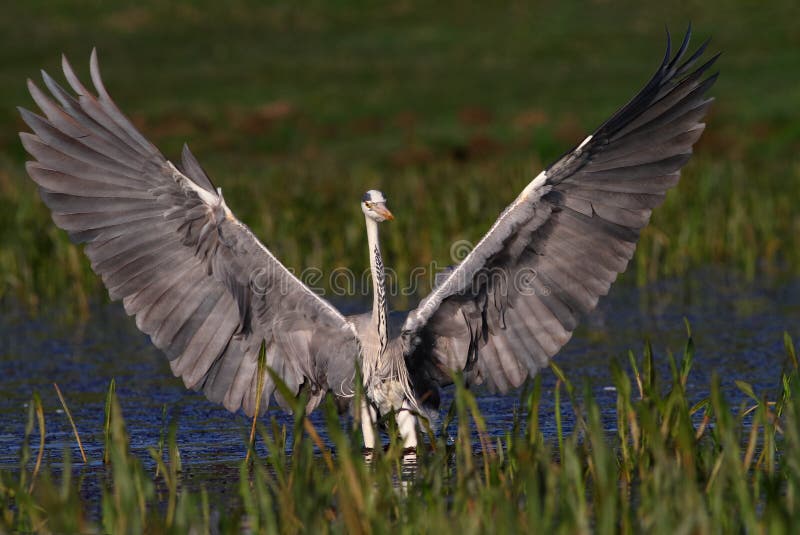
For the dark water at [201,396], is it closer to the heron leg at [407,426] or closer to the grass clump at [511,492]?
the heron leg at [407,426]

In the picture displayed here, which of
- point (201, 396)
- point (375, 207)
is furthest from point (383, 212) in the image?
point (201, 396)

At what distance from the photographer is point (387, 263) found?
12.3 metres

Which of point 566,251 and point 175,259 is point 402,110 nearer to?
point 566,251

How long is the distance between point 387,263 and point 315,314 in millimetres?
5745

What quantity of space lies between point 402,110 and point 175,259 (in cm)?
2233

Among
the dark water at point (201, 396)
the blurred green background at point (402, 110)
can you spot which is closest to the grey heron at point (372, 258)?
the dark water at point (201, 396)

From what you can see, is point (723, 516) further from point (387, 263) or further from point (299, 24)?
point (299, 24)

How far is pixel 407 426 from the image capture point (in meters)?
6.50

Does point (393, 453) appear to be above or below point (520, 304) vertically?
below

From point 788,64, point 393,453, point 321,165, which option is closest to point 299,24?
point 788,64

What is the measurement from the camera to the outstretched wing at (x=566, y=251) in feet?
21.0

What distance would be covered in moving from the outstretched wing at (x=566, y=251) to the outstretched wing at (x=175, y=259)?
57 cm

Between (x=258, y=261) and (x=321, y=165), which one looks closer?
(x=258, y=261)

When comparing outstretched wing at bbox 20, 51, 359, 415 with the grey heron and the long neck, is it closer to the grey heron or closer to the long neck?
the grey heron
